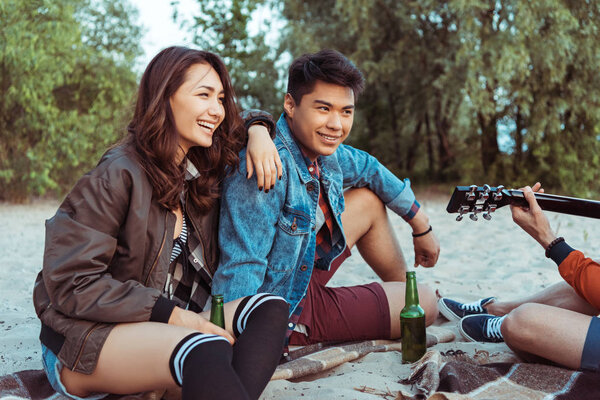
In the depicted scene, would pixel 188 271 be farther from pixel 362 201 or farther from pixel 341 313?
pixel 362 201

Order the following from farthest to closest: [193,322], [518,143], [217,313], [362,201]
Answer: [518,143], [362,201], [217,313], [193,322]

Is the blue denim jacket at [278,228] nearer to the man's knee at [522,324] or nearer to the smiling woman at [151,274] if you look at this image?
the smiling woman at [151,274]

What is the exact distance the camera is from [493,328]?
2885 mm

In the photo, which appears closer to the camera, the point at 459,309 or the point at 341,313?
the point at 341,313

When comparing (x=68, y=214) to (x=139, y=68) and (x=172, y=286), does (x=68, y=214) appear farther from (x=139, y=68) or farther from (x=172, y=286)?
(x=139, y=68)

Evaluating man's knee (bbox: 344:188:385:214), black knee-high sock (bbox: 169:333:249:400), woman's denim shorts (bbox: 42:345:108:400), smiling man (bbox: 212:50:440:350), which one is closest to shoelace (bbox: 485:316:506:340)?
smiling man (bbox: 212:50:440:350)

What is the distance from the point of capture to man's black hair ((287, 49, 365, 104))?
264 cm

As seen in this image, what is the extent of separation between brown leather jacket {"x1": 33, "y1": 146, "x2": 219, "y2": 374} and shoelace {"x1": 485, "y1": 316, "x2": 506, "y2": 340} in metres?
1.71

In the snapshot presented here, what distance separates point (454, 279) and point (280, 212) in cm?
217

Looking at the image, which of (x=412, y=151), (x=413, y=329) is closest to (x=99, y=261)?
(x=413, y=329)

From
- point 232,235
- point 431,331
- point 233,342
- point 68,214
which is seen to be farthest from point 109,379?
point 431,331

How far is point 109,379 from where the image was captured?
1.91 metres

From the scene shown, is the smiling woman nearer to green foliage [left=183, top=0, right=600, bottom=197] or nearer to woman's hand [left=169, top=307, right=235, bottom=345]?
woman's hand [left=169, top=307, right=235, bottom=345]

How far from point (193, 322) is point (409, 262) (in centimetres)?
325
